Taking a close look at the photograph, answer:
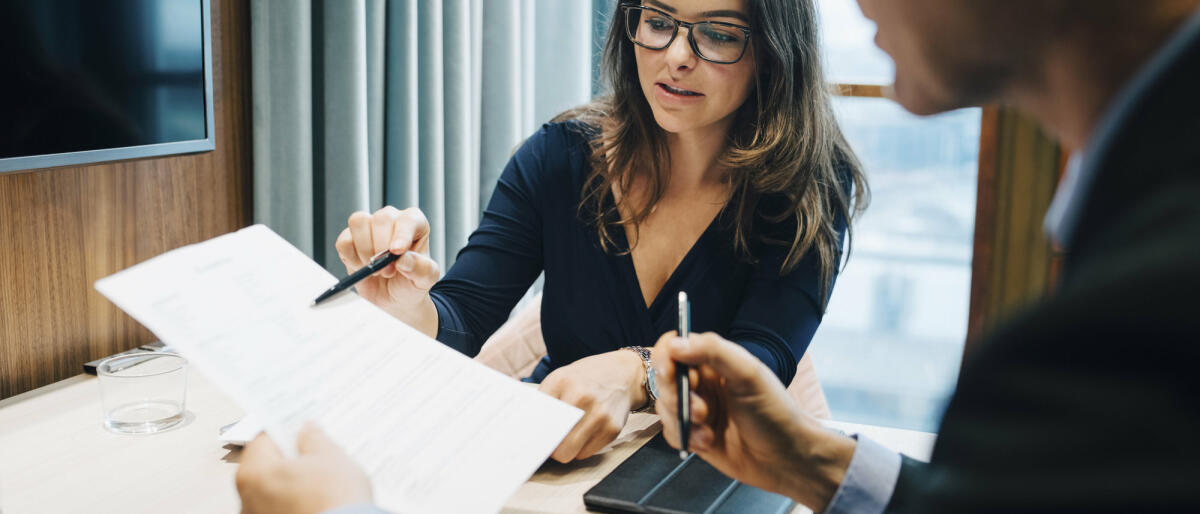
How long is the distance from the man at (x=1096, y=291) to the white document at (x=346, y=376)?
1.42ft

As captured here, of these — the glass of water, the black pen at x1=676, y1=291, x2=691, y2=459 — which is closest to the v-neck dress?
the glass of water

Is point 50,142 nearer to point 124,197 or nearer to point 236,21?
point 124,197

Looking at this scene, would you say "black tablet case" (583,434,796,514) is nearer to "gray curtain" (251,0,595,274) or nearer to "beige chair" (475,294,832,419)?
"beige chair" (475,294,832,419)

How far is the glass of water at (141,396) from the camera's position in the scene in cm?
107

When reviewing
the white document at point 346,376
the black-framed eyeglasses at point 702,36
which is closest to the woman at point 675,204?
the black-framed eyeglasses at point 702,36

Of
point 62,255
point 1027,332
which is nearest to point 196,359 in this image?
point 1027,332

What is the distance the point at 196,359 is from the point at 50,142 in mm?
670

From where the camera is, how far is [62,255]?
1.35 m

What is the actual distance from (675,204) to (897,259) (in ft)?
5.13

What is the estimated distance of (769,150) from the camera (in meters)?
1.43

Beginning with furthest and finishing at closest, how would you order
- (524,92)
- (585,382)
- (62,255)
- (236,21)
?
(524,92) → (236,21) → (62,255) → (585,382)

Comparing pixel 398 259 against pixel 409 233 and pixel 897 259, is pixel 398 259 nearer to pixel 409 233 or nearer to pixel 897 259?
pixel 409 233

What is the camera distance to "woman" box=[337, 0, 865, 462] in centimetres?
135

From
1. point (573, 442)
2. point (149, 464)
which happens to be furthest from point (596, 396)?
point (149, 464)
